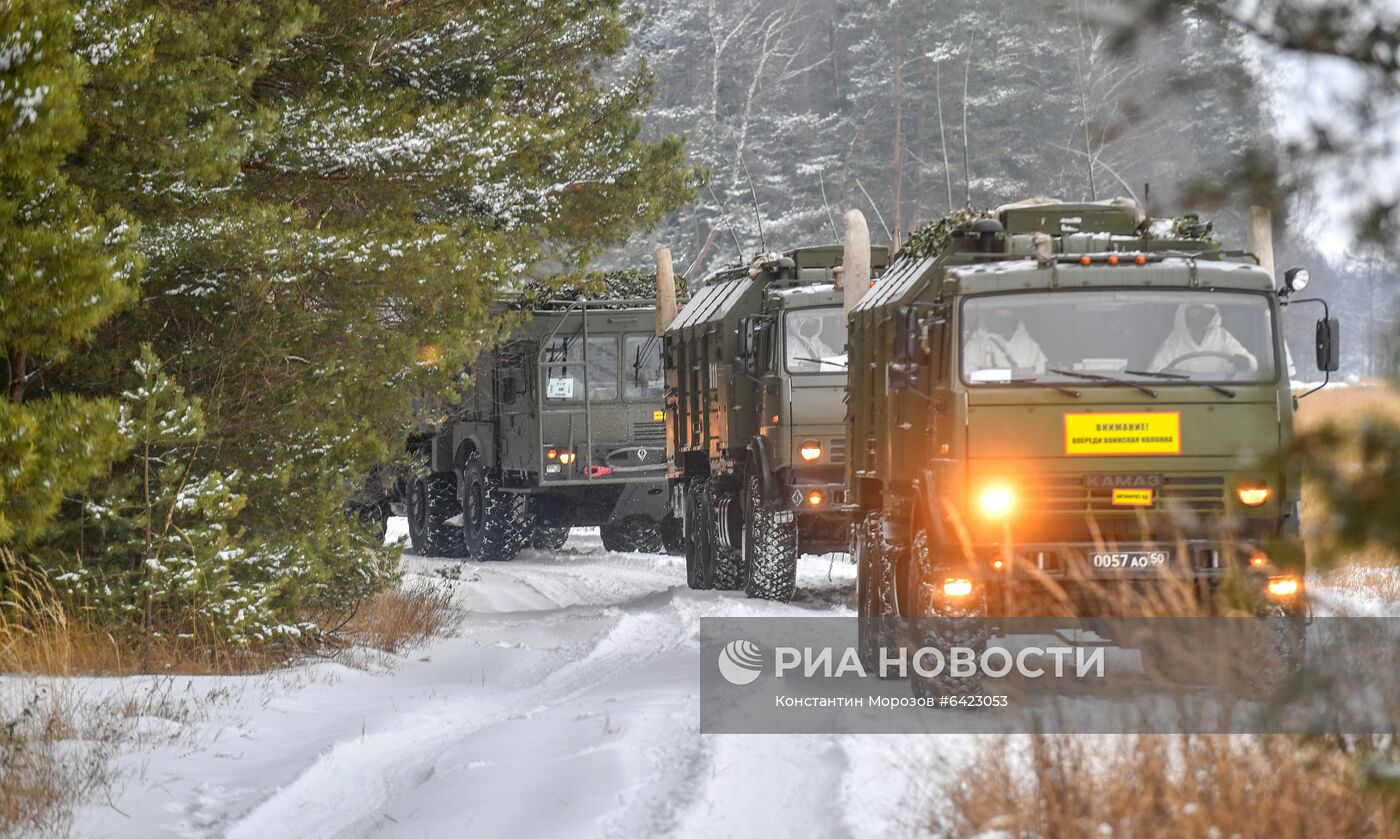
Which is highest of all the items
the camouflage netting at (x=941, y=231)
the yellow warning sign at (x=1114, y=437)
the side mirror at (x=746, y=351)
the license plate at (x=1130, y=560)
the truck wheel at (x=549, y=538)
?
the camouflage netting at (x=941, y=231)

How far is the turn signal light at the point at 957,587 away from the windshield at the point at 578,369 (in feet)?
46.1

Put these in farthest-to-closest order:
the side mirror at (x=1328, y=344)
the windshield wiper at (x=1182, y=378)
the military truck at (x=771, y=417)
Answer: the military truck at (x=771, y=417) < the side mirror at (x=1328, y=344) < the windshield wiper at (x=1182, y=378)

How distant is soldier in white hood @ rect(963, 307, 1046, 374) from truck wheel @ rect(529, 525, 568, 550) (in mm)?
16914

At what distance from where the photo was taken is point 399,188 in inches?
523

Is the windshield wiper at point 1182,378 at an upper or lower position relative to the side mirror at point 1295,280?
lower

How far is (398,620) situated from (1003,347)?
6675 mm

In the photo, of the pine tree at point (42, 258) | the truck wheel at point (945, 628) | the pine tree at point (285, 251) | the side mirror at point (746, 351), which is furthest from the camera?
the side mirror at point (746, 351)

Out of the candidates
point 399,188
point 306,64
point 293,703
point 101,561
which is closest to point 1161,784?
point 293,703

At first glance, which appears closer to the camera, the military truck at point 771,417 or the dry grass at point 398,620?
the dry grass at point 398,620

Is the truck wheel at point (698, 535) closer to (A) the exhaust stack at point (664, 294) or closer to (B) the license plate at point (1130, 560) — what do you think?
(A) the exhaust stack at point (664, 294)

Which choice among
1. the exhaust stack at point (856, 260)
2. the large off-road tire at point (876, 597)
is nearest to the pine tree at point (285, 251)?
the exhaust stack at point (856, 260)

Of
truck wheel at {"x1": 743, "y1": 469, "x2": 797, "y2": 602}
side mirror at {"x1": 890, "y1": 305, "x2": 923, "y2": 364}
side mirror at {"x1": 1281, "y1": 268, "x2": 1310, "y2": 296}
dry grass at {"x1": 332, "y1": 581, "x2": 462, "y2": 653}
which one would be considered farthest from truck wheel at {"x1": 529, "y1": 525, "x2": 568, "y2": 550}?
side mirror at {"x1": 1281, "y1": 268, "x2": 1310, "y2": 296}

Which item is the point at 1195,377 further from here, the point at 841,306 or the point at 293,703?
the point at 841,306

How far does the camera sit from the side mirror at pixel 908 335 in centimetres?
937
